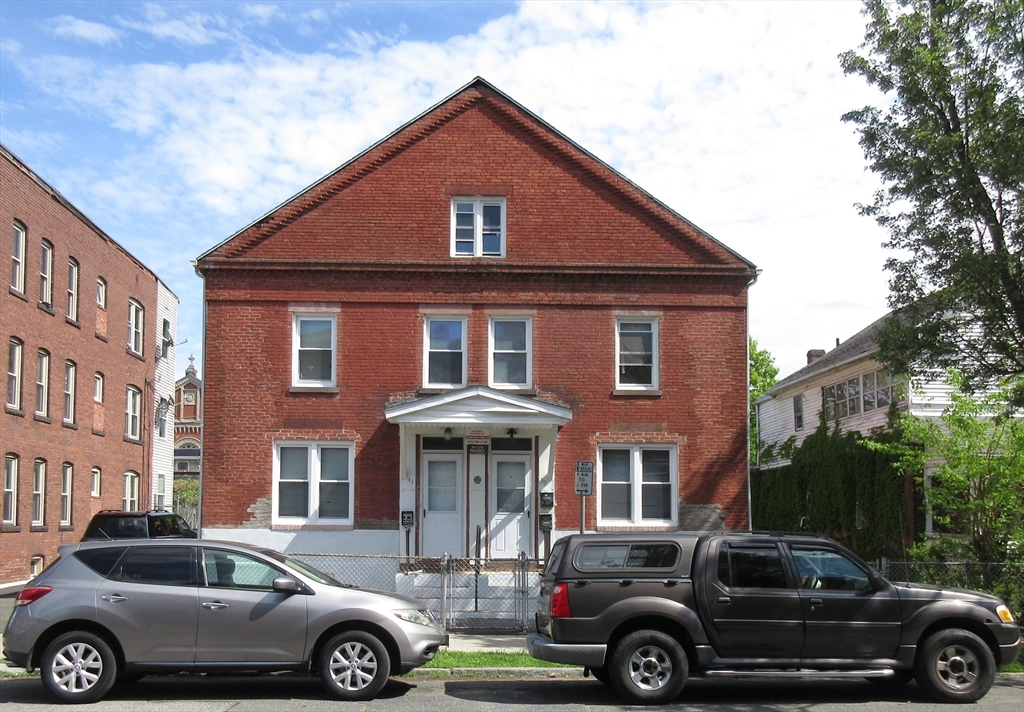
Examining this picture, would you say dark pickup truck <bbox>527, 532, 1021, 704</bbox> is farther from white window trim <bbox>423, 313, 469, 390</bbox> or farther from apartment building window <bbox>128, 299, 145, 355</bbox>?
apartment building window <bbox>128, 299, 145, 355</bbox>

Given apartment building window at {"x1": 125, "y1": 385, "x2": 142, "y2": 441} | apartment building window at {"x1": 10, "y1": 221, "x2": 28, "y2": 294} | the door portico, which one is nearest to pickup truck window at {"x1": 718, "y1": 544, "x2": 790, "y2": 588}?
the door portico

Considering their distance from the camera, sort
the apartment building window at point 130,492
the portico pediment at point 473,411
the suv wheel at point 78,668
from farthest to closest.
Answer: the apartment building window at point 130,492 → the portico pediment at point 473,411 → the suv wheel at point 78,668

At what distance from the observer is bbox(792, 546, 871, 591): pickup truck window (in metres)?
11.7

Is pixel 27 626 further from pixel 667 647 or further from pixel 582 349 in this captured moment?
pixel 582 349

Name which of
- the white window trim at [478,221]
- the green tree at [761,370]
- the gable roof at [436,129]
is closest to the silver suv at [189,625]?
the gable roof at [436,129]

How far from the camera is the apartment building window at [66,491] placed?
101 ft

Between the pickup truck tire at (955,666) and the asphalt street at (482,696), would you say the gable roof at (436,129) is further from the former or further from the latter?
the pickup truck tire at (955,666)

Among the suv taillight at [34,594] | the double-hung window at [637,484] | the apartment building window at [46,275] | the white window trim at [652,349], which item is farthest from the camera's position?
the apartment building window at [46,275]

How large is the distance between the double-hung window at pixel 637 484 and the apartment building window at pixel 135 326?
21169 mm

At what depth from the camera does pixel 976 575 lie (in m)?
16.3

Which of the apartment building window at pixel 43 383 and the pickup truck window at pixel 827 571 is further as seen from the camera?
the apartment building window at pixel 43 383

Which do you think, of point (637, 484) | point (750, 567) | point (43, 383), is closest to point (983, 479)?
point (637, 484)

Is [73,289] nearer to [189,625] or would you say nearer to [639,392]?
[639,392]

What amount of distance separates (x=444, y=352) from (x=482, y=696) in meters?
10.7
